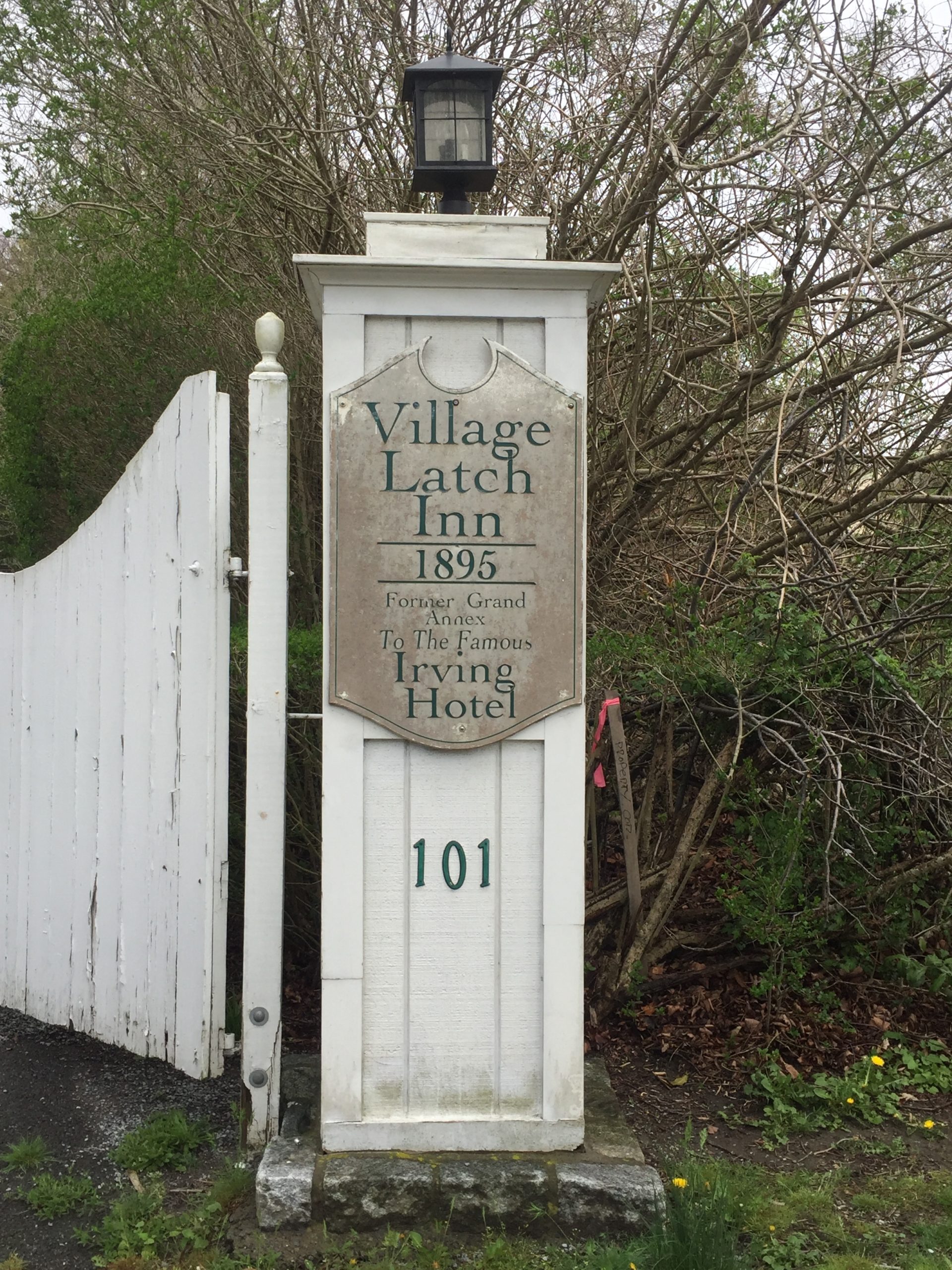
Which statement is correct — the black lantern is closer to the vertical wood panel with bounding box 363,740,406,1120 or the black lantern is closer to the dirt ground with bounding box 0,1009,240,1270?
the vertical wood panel with bounding box 363,740,406,1120

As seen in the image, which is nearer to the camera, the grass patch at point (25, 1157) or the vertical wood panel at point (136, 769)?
the grass patch at point (25, 1157)

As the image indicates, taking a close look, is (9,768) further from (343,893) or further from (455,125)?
(455,125)

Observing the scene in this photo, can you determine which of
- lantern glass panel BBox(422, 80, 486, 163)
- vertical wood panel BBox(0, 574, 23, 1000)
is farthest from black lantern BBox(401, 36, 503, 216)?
vertical wood panel BBox(0, 574, 23, 1000)

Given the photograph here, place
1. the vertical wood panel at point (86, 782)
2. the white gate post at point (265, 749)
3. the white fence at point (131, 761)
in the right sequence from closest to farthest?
the white gate post at point (265, 749)
the white fence at point (131, 761)
the vertical wood panel at point (86, 782)

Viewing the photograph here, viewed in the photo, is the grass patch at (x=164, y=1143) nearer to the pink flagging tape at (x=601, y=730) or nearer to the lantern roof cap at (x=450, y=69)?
the pink flagging tape at (x=601, y=730)

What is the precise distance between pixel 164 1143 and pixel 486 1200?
3.24 ft

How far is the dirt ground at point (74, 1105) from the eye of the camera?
2814 mm


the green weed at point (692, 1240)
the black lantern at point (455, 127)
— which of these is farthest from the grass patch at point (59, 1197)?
the black lantern at point (455, 127)

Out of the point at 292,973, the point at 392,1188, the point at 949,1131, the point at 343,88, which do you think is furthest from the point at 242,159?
the point at 949,1131

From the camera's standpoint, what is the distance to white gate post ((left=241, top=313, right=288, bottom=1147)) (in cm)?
311

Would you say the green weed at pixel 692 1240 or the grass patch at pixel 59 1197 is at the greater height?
the green weed at pixel 692 1240

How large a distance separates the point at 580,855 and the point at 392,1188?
0.99 meters

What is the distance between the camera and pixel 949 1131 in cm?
344

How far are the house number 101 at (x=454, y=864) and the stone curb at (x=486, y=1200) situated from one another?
745mm
